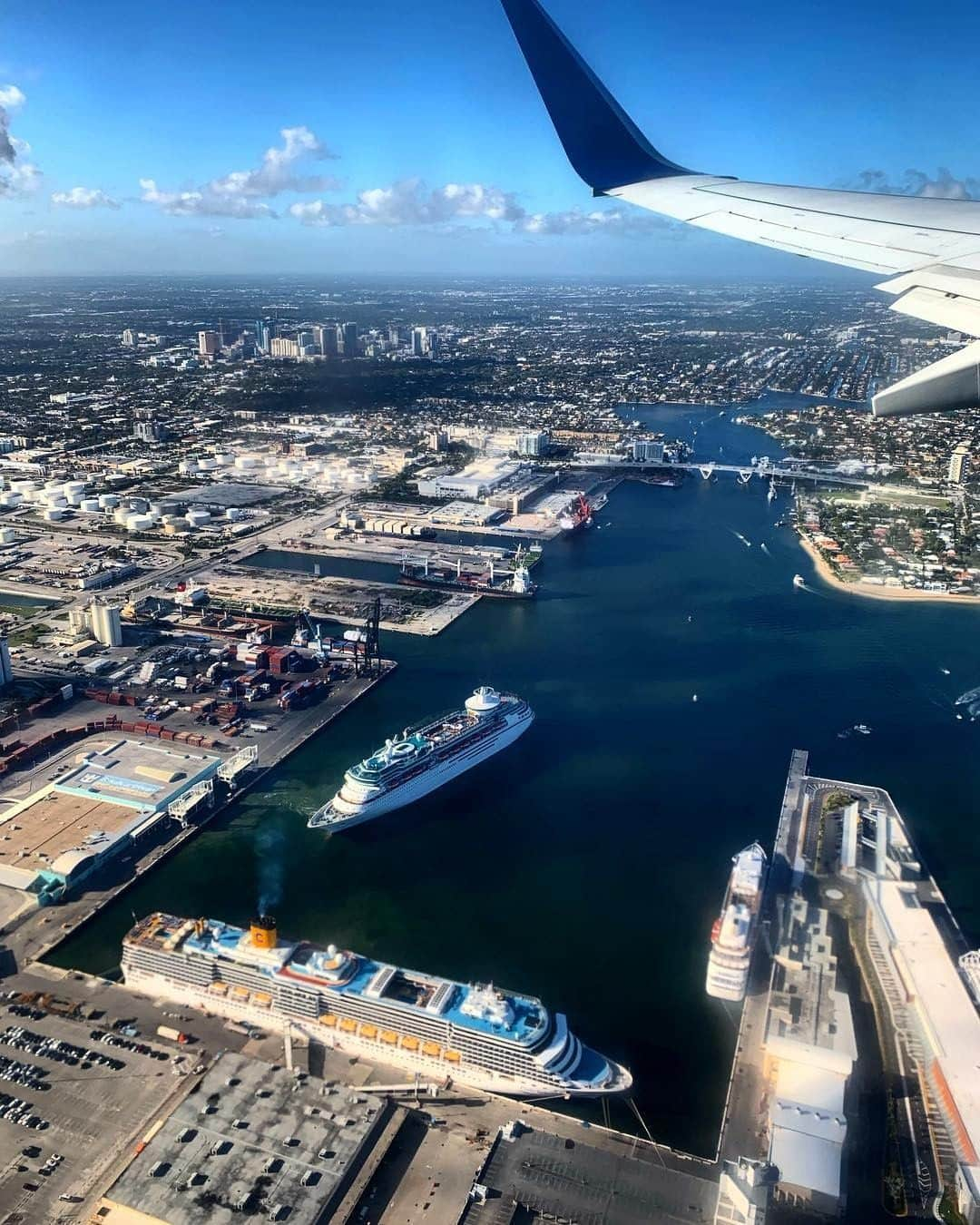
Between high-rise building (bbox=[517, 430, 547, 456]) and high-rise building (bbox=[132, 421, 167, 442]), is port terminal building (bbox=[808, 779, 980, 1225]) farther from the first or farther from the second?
high-rise building (bbox=[132, 421, 167, 442])

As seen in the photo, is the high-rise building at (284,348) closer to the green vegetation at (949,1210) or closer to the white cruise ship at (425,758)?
the white cruise ship at (425,758)

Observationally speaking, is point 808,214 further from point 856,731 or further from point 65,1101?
point 856,731

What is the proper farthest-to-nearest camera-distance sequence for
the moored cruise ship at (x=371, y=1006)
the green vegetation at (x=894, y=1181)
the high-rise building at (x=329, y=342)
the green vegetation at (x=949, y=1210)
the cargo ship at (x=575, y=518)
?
the high-rise building at (x=329, y=342)
the cargo ship at (x=575, y=518)
the moored cruise ship at (x=371, y=1006)
the green vegetation at (x=894, y=1181)
the green vegetation at (x=949, y=1210)

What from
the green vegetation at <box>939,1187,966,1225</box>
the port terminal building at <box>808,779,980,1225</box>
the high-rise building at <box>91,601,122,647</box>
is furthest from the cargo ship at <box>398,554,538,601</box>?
the green vegetation at <box>939,1187,966,1225</box>

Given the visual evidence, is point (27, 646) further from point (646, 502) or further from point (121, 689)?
point (646, 502)

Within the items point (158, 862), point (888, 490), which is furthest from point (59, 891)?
point (888, 490)

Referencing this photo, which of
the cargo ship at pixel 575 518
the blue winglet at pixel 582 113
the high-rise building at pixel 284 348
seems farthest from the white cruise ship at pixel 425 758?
the high-rise building at pixel 284 348

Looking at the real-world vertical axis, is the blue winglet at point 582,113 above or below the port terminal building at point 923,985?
above
